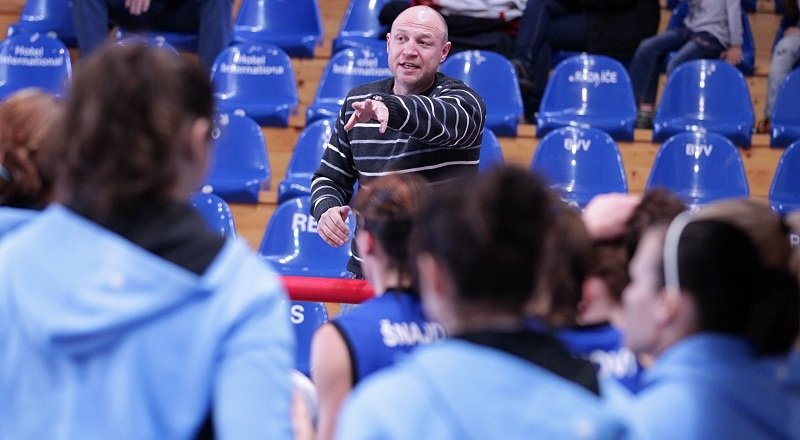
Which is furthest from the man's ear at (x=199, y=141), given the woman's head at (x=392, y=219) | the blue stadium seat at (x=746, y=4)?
the blue stadium seat at (x=746, y=4)

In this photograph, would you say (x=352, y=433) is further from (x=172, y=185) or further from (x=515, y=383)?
(x=172, y=185)

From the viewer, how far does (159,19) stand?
6645mm

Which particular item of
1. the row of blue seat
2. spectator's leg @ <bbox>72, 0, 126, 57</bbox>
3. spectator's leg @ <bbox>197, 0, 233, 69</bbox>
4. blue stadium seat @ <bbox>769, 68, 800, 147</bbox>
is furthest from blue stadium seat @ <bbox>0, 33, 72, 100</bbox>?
blue stadium seat @ <bbox>769, 68, 800, 147</bbox>

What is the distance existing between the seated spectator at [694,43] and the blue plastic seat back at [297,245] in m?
2.52

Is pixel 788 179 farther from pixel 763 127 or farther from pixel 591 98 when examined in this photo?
pixel 591 98

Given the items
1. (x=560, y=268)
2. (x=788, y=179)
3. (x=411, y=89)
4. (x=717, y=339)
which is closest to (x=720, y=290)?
(x=717, y=339)

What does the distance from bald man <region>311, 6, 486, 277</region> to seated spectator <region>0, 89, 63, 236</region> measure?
56.0 inches

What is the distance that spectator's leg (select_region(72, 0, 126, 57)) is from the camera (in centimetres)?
642

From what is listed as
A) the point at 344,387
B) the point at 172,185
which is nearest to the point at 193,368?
the point at 172,185

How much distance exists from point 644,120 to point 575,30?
73cm

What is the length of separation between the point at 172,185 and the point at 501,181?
1.34 feet

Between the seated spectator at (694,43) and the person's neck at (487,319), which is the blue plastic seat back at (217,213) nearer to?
the seated spectator at (694,43)

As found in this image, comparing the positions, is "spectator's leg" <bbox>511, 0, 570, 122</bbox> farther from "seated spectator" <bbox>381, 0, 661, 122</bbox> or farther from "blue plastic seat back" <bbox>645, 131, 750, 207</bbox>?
"blue plastic seat back" <bbox>645, 131, 750, 207</bbox>

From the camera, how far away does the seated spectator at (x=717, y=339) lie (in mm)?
1522
